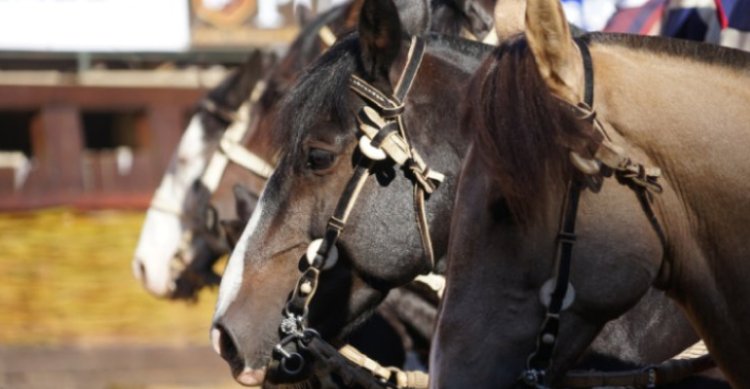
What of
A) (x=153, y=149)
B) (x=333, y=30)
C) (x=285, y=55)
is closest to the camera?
(x=333, y=30)

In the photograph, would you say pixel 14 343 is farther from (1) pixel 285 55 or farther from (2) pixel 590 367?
(2) pixel 590 367

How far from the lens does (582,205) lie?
213 cm

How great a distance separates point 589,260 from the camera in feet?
6.99

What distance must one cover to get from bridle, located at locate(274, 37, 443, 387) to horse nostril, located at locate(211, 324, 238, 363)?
100 mm

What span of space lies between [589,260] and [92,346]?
18.0 ft

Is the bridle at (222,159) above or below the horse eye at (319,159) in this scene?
below

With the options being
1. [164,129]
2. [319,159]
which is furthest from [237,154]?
[164,129]

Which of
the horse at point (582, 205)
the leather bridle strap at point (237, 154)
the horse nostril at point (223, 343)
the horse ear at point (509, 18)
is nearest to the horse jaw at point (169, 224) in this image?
the leather bridle strap at point (237, 154)

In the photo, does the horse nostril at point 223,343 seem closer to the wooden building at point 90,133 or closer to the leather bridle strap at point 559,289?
the leather bridle strap at point 559,289

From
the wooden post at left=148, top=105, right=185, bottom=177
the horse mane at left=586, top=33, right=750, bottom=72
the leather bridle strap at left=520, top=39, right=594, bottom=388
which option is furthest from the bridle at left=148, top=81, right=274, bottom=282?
the leather bridle strap at left=520, top=39, right=594, bottom=388

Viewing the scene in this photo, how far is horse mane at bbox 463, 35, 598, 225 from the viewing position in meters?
2.11

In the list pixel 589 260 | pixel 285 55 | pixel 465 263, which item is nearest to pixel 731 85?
pixel 589 260

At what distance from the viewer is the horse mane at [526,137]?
2113mm

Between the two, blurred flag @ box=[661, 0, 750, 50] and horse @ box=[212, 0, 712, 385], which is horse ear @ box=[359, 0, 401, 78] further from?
→ blurred flag @ box=[661, 0, 750, 50]
